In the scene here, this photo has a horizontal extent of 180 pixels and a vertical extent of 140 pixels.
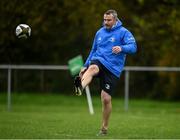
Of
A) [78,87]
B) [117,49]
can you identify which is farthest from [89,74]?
[117,49]

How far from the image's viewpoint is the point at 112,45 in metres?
13.7

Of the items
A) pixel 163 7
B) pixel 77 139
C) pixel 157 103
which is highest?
pixel 163 7

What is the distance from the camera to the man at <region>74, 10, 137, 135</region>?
44.5 feet

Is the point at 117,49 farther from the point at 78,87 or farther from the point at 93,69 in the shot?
the point at 78,87

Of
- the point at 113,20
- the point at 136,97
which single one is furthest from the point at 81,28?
the point at 113,20

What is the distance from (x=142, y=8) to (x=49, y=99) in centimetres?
662

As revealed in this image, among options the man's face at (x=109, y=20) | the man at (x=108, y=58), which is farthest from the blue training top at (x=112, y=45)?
the man's face at (x=109, y=20)

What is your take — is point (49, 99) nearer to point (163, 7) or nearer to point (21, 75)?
point (21, 75)

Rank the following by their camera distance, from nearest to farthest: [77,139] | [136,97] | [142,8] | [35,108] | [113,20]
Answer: [77,139]
[113,20]
[35,108]
[136,97]
[142,8]

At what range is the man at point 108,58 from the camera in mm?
13562

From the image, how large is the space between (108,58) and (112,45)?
10.2 inches

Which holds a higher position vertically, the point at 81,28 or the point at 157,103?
the point at 81,28

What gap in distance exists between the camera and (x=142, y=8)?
31031 millimetres

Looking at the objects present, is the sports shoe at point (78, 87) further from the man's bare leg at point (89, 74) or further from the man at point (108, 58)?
the man's bare leg at point (89, 74)
